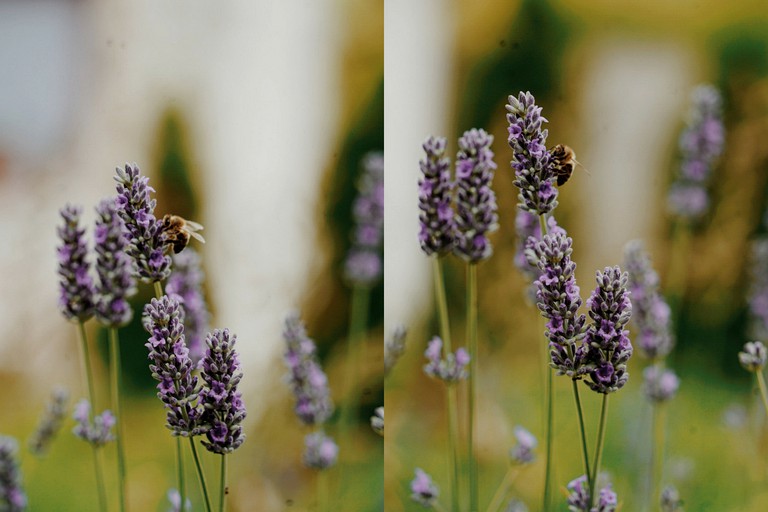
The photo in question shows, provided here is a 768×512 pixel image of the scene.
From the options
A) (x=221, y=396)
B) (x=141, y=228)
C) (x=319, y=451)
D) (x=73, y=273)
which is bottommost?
(x=319, y=451)

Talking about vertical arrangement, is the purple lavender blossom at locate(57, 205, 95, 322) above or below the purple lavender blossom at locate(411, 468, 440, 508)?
above

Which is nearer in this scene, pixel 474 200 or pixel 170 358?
pixel 170 358

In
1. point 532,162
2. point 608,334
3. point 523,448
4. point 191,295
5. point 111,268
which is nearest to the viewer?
point 608,334

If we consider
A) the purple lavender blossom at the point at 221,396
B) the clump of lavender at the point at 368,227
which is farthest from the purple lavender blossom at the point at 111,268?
the clump of lavender at the point at 368,227

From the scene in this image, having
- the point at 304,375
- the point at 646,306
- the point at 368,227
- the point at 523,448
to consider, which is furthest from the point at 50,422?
the point at 646,306

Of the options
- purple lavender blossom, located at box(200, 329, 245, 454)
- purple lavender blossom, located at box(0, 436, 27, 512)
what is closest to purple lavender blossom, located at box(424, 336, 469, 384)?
purple lavender blossom, located at box(200, 329, 245, 454)

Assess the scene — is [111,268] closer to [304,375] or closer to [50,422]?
[50,422]

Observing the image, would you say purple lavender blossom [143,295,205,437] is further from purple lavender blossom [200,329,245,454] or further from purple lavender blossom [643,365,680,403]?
purple lavender blossom [643,365,680,403]
